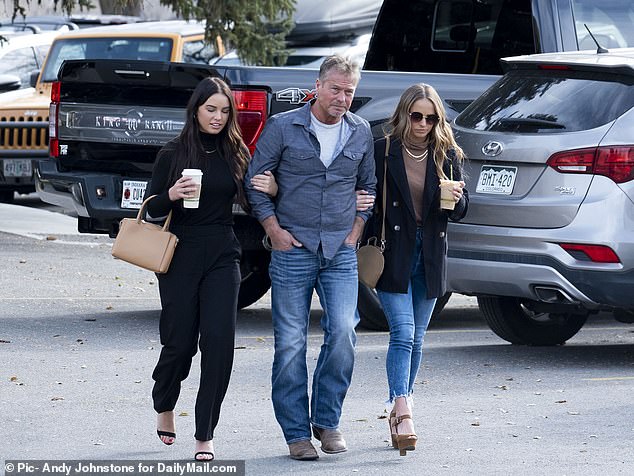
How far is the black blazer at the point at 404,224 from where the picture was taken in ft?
21.3

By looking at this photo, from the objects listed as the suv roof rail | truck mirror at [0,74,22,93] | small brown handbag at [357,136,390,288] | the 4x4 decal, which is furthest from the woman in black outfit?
the suv roof rail

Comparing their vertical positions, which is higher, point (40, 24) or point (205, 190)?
point (205, 190)

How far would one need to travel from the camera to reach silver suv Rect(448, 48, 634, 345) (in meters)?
8.06

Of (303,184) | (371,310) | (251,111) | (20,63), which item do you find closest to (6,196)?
(20,63)

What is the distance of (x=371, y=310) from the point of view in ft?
31.8

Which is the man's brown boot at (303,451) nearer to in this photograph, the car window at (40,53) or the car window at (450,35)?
the car window at (450,35)

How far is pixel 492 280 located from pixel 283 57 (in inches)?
410

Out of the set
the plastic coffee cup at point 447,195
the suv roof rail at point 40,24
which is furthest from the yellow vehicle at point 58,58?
the plastic coffee cup at point 447,195

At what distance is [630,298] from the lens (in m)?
8.09

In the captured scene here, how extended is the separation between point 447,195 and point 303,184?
668 millimetres

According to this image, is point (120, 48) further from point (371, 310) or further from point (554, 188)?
point (554, 188)

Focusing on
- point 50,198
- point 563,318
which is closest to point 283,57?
point 50,198

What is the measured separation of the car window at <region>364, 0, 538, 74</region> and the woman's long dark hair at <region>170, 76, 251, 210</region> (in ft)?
14.0

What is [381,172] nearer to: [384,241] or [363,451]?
[384,241]
